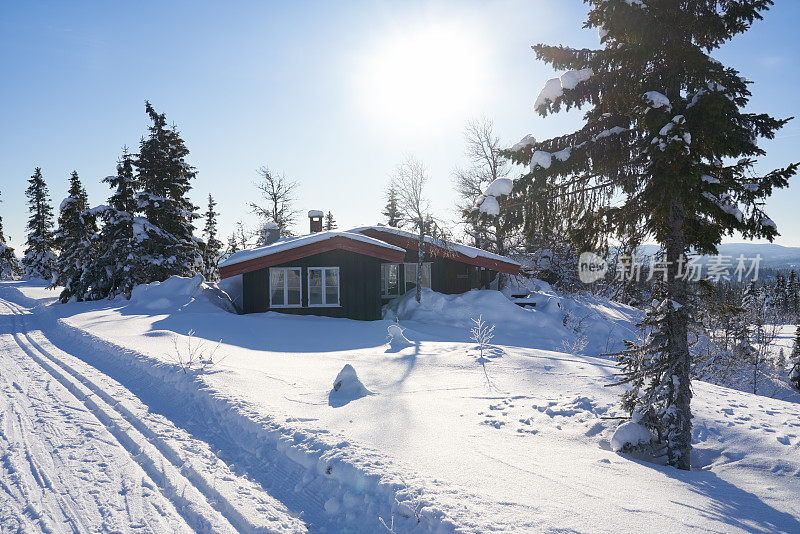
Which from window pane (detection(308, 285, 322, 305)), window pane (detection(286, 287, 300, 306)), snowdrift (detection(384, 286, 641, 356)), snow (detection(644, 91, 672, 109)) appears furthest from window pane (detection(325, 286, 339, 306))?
snow (detection(644, 91, 672, 109))

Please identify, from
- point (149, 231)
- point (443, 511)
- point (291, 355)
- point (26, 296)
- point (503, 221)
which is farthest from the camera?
point (26, 296)

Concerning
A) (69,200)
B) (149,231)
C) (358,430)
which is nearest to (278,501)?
(358,430)

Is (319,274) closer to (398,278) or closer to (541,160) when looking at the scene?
(398,278)

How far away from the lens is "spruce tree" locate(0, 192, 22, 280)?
44.3 meters

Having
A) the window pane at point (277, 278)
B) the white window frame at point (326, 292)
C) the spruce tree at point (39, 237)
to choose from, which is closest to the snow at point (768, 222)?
the white window frame at point (326, 292)

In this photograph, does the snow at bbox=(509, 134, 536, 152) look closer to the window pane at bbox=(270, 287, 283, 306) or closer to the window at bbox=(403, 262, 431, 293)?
the window pane at bbox=(270, 287, 283, 306)

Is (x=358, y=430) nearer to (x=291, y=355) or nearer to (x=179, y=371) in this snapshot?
(x=179, y=371)

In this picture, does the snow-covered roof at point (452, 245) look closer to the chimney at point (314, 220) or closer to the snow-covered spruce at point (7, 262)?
the chimney at point (314, 220)

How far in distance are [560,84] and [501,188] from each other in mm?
1561

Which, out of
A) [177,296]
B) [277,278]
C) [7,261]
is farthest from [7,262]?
[277,278]

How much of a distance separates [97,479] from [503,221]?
5516 mm

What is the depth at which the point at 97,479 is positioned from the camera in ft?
13.2

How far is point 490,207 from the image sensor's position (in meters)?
5.73

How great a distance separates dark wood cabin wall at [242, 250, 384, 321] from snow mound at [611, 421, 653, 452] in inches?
489
